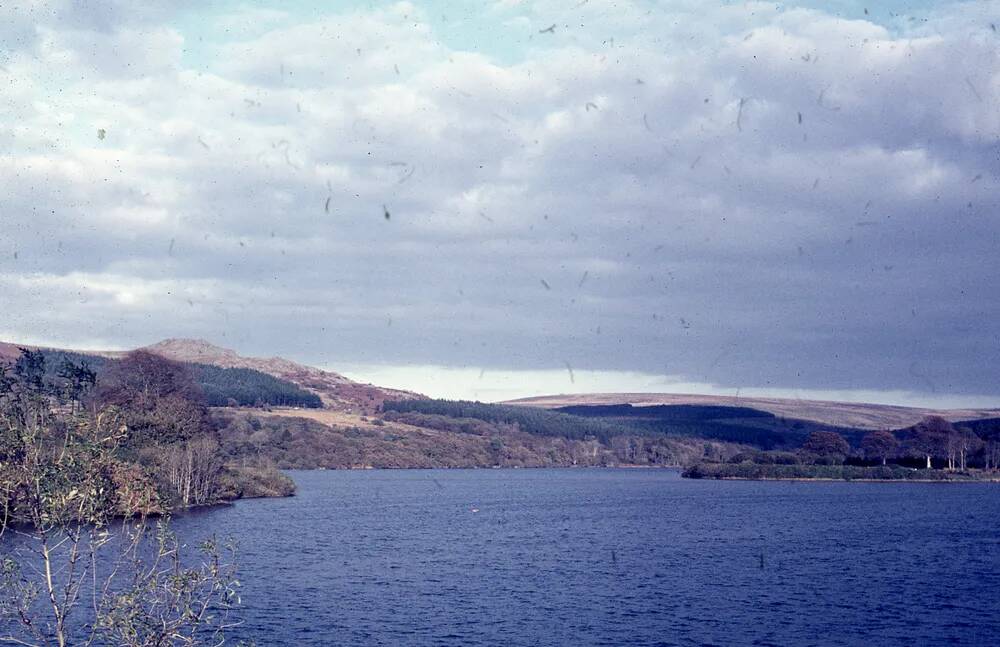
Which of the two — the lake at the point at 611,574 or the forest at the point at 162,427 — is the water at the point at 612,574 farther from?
the forest at the point at 162,427

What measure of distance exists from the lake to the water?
9.0 inches

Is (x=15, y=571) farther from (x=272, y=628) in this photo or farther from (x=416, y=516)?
(x=416, y=516)

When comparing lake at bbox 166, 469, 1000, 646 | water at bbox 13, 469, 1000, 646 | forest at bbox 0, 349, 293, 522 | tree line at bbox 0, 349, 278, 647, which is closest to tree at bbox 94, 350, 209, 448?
forest at bbox 0, 349, 293, 522

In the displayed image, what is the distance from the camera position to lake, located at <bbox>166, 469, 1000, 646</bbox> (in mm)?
51500

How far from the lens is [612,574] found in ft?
238

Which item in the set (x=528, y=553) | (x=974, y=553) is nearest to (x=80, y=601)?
(x=528, y=553)

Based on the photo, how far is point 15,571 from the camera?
2309 centimetres

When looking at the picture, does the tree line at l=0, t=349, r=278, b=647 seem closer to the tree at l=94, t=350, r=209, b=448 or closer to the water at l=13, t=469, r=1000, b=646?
the tree at l=94, t=350, r=209, b=448

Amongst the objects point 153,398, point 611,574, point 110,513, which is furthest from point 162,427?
point 110,513

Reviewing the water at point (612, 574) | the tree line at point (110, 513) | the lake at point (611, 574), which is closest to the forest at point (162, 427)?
the tree line at point (110, 513)

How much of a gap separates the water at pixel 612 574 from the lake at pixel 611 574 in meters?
0.23

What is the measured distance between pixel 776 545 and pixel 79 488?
8185 cm

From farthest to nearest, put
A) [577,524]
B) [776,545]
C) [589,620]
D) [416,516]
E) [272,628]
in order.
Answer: [416,516] → [577,524] → [776,545] → [589,620] → [272,628]

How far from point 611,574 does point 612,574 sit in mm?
80
